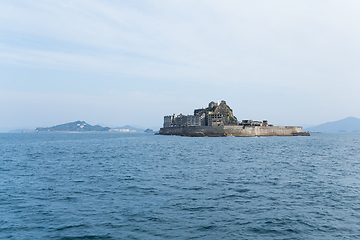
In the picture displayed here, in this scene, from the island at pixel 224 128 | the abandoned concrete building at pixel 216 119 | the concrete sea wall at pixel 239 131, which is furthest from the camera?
the abandoned concrete building at pixel 216 119

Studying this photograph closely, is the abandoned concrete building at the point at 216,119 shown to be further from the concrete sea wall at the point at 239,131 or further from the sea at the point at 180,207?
the sea at the point at 180,207

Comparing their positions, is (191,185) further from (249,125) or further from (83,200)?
(249,125)

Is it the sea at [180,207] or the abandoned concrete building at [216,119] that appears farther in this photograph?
the abandoned concrete building at [216,119]

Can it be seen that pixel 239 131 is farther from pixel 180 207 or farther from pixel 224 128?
pixel 180 207

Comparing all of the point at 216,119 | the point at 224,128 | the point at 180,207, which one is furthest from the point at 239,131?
the point at 180,207

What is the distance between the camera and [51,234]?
Result: 12.1 metres

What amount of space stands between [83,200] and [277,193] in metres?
14.4

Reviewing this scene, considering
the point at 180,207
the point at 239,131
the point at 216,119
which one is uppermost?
the point at 216,119

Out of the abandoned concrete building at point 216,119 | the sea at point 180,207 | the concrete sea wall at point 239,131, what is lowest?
the sea at point 180,207

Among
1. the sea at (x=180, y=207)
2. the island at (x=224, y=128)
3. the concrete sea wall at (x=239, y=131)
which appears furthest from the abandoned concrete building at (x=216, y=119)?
the sea at (x=180, y=207)

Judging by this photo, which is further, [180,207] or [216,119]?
[216,119]

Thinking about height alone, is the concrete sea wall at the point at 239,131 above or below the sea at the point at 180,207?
above

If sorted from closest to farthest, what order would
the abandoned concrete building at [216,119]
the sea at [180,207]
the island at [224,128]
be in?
the sea at [180,207] < the island at [224,128] < the abandoned concrete building at [216,119]

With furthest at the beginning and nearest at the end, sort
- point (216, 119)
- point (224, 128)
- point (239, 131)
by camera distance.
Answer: point (216, 119) → point (239, 131) → point (224, 128)
